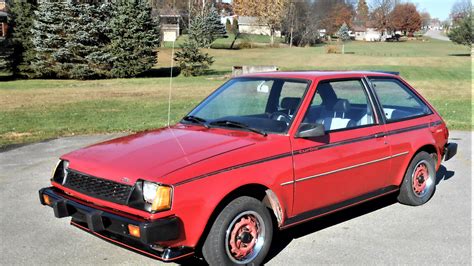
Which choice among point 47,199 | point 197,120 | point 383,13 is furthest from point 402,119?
point 383,13

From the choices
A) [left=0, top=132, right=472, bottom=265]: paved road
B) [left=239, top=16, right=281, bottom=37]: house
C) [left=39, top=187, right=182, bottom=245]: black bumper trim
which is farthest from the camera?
[left=239, top=16, right=281, bottom=37]: house

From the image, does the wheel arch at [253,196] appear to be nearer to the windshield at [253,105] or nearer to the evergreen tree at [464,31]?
the windshield at [253,105]

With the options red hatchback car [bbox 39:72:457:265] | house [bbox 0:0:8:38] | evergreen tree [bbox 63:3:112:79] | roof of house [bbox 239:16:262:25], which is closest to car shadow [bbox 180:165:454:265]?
red hatchback car [bbox 39:72:457:265]

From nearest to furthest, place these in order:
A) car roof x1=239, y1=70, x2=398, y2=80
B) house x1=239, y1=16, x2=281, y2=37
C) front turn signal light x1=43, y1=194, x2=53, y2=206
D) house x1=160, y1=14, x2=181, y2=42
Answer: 1. front turn signal light x1=43, y1=194, x2=53, y2=206
2. car roof x1=239, y1=70, x2=398, y2=80
3. house x1=160, y1=14, x2=181, y2=42
4. house x1=239, y1=16, x2=281, y2=37

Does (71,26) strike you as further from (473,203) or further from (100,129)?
(473,203)

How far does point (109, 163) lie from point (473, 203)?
4.36 metres

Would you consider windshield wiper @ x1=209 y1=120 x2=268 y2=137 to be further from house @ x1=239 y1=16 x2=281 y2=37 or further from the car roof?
house @ x1=239 y1=16 x2=281 y2=37

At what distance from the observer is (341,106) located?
5.20 m

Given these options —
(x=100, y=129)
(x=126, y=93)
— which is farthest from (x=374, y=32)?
(x=100, y=129)

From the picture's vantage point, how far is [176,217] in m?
3.51

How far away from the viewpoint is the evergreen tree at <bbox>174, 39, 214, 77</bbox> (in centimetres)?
3219

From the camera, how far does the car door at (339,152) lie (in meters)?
4.39

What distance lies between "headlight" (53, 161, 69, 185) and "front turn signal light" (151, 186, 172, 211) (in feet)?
3.70

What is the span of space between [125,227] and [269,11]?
8092 cm
